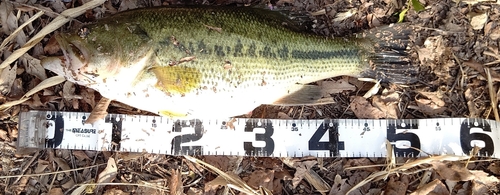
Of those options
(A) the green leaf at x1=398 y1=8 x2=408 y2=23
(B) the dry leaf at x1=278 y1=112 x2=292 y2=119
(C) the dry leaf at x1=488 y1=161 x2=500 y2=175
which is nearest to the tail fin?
(A) the green leaf at x1=398 y1=8 x2=408 y2=23

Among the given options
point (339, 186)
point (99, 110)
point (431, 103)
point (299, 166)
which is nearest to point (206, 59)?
point (99, 110)

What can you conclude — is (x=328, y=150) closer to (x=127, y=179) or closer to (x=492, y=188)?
(x=492, y=188)

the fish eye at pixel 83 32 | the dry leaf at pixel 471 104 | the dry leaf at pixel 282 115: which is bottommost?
the dry leaf at pixel 282 115

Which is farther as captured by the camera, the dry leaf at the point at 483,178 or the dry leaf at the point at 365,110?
the dry leaf at the point at 365,110

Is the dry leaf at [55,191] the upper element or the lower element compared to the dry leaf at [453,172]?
lower

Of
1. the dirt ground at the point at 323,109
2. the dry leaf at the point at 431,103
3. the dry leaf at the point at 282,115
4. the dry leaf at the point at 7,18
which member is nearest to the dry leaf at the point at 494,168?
the dirt ground at the point at 323,109

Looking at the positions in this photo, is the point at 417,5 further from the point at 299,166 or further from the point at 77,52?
the point at 77,52

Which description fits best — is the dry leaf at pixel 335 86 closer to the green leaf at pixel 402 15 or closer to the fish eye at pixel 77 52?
the green leaf at pixel 402 15

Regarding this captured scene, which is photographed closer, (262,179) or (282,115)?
(262,179)

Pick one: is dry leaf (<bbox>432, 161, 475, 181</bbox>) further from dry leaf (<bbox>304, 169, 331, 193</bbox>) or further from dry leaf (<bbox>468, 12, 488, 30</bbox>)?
dry leaf (<bbox>468, 12, 488, 30</bbox>)

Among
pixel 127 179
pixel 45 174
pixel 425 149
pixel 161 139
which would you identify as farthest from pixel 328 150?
pixel 45 174
